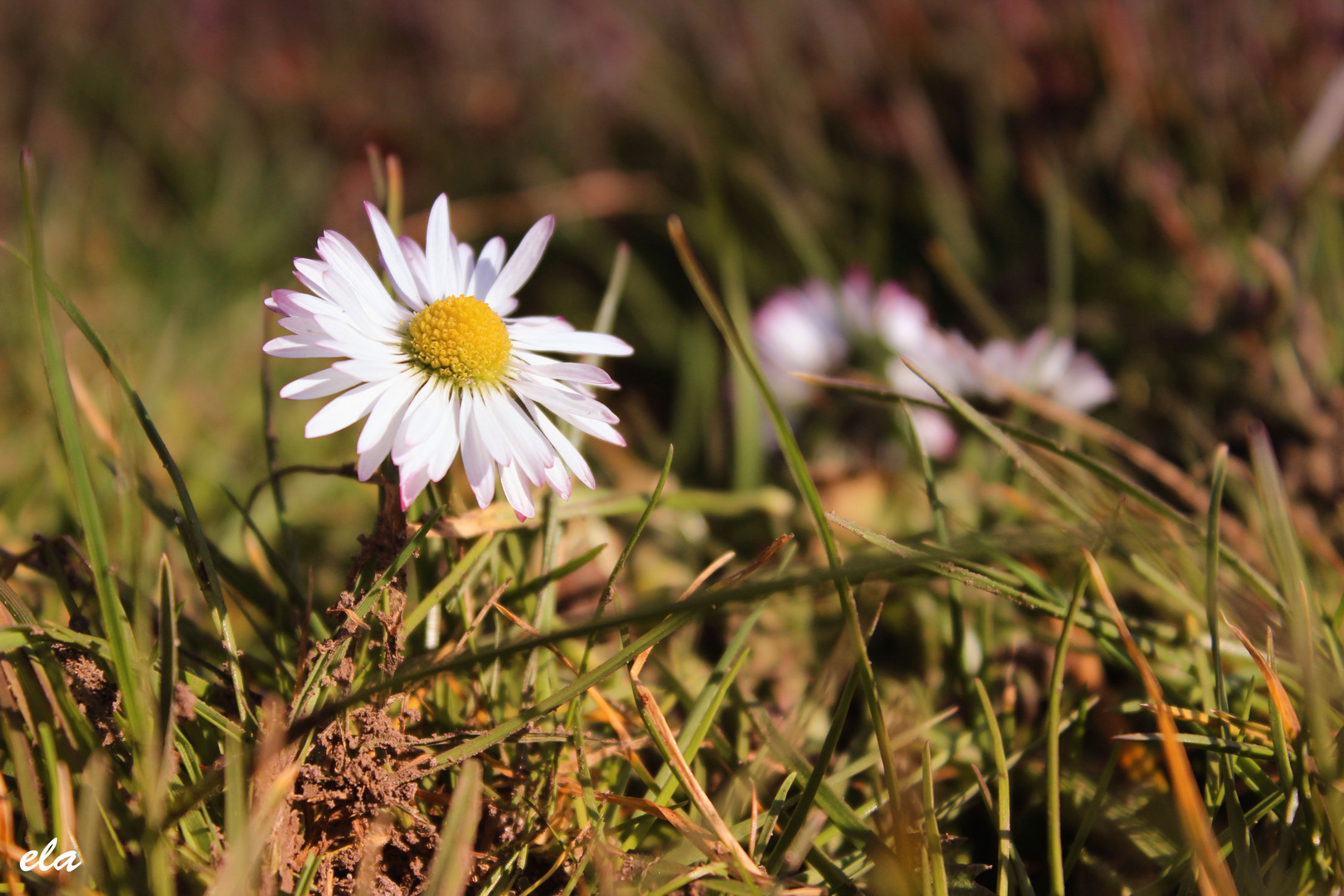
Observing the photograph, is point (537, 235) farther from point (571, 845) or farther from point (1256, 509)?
point (1256, 509)

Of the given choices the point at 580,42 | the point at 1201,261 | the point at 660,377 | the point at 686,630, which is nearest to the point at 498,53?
the point at 580,42

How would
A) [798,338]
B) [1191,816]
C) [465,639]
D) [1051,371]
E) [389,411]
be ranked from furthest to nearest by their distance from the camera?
1. [798,338]
2. [1051,371]
3. [465,639]
4. [389,411]
5. [1191,816]

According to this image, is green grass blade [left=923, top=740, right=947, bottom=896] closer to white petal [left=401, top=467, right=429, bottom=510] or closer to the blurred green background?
white petal [left=401, top=467, right=429, bottom=510]

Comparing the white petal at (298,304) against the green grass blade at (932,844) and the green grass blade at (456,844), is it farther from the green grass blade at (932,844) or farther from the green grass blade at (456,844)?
the green grass blade at (932,844)

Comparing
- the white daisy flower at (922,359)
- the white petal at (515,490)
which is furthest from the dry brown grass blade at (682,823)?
the white daisy flower at (922,359)

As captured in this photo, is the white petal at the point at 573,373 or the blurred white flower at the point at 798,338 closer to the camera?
the white petal at the point at 573,373

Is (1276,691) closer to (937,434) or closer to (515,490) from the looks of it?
(515,490)
